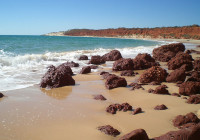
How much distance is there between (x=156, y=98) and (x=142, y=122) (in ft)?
4.74

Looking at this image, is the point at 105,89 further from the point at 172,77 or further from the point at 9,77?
the point at 9,77

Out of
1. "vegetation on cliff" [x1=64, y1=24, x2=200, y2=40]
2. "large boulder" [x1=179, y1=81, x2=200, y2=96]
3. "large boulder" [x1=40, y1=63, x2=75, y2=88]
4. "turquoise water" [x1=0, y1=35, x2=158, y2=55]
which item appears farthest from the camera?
"vegetation on cliff" [x1=64, y1=24, x2=200, y2=40]

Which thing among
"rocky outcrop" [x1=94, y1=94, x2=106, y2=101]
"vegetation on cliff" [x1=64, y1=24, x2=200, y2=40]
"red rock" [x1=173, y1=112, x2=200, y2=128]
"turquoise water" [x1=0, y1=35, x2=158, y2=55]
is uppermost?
"vegetation on cliff" [x1=64, y1=24, x2=200, y2=40]

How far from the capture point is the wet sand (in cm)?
320

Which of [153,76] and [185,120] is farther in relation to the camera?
[153,76]

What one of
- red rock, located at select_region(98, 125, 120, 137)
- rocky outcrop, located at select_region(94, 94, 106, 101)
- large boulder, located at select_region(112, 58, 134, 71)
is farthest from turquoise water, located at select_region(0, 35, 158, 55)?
red rock, located at select_region(98, 125, 120, 137)

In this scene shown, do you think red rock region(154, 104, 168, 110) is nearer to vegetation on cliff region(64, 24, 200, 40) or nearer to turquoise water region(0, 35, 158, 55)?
turquoise water region(0, 35, 158, 55)

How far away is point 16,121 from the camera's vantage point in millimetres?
3594

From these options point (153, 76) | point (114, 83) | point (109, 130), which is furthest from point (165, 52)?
point (109, 130)

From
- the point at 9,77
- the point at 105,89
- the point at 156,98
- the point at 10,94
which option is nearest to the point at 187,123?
the point at 156,98

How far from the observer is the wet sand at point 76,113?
3.20 metres

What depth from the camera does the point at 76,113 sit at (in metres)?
3.98

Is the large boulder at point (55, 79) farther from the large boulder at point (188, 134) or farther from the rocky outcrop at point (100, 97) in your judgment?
the large boulder at point (188, 134)

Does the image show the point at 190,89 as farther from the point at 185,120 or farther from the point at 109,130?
the point at 109,130
